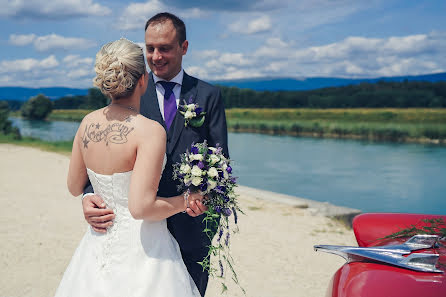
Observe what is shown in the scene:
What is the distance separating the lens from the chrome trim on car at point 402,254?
7.31ft

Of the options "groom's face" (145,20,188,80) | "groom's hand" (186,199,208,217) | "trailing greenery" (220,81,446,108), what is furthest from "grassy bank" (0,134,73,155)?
"trailing greenery" (220,81,446,108)

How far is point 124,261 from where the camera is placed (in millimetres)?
2551

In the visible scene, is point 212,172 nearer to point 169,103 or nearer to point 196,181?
point 196,181

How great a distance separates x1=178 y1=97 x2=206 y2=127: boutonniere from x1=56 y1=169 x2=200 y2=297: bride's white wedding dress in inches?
30.0

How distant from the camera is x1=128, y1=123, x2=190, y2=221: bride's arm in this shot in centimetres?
224

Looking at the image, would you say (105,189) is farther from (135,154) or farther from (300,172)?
(300,172)

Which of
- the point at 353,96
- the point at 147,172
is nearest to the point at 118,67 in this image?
the point at 147,172

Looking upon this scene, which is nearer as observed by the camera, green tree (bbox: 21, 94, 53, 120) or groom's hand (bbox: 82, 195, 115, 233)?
groom's hand (bbox: 82, 195, 115, 233)

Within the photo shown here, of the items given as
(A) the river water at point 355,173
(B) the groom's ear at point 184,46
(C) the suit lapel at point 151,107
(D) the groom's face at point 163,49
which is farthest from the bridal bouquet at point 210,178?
(A) the river water at point 355,173

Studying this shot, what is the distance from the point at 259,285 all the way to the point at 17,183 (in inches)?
374

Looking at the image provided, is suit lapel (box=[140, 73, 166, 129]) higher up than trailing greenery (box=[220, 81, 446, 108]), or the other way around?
trailing greenery (box=[220, 81, 446, 108])

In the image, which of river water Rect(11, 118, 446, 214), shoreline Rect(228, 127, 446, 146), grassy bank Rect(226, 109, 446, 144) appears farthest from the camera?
grassy bank Rect(226, 109, 446, 144)

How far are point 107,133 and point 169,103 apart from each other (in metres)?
0.91

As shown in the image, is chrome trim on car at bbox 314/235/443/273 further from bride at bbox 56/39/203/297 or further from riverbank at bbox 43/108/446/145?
riverbank at bbox 43/108/446/145
